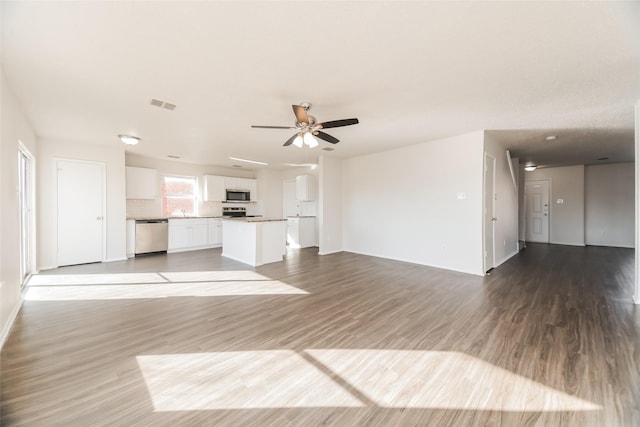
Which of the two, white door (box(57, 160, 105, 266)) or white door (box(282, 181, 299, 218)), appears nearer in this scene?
white door (box(57, 160, 105, 266))

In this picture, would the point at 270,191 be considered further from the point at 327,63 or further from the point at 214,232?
the point at 327,63

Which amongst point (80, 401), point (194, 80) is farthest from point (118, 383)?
point (194, 80)

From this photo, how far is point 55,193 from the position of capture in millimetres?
5035

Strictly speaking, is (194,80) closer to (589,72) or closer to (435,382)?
(435,382)

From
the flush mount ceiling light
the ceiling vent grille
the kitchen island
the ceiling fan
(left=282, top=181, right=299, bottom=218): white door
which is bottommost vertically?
the kitchen island

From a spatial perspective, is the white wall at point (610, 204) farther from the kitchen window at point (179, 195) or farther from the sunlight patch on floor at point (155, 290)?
the kitchen window at point (179, 195)

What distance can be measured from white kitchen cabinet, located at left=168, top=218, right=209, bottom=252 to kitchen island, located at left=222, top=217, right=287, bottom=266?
166 centimetres

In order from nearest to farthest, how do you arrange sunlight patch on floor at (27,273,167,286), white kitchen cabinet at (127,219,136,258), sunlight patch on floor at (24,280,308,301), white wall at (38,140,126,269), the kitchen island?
sunlight patch on floor at (24,280,308,301) < sunlight patch on floor at (27,273,167,286) < white wall at (38,140,126,269) < the kitchen island < white kitchen cabinet at (127,219,136,258)

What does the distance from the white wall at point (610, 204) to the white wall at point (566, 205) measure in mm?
343

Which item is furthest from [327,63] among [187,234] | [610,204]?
[610,204]

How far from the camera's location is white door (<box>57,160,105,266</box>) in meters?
5.13

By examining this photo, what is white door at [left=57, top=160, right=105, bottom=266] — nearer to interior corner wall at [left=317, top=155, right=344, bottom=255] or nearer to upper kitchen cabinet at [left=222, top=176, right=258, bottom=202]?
upper kitchen cabinet at [left=222, top=176, right=258, bottom=202]

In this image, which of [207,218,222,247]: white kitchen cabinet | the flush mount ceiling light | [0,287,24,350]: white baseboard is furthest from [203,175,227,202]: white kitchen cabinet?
[0,287,24,350]: white baseboard

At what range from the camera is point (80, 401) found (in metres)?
1.62
